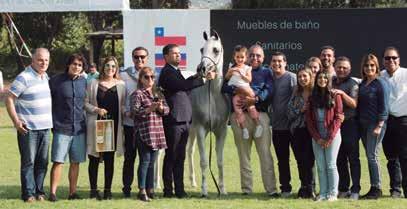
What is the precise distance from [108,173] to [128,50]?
736 cm

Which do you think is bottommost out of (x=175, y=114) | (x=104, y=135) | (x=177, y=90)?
(x=104, y=135)

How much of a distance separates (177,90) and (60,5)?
7030mm

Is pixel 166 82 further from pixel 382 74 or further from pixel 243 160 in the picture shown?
pixel 382 74

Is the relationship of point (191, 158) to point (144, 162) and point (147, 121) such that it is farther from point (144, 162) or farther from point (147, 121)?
point (147, 121)

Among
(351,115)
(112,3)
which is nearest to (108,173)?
(351,115)

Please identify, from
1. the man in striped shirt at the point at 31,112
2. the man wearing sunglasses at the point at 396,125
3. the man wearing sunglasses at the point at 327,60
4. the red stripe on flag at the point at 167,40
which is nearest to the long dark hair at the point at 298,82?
the man wearing sunglasses at the point at 327,60

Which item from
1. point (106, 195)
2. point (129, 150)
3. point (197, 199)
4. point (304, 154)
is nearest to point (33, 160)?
point (106, 195)

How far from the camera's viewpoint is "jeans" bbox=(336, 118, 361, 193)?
838 centimetres

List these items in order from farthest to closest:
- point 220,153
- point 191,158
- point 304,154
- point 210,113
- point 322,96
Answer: point 191,158 → point 220,153 → point 210,113 → point 304,154 → point 322,96

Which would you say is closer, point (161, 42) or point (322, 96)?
point (322, 96)

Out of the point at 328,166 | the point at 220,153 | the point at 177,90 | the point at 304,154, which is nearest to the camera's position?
the point at 328,166

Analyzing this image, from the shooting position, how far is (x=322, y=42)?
50.5ft

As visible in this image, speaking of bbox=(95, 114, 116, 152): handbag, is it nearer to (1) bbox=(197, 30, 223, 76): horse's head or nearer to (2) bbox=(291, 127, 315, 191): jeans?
(1) bbox=(197, 30, 223, 76): horse's head

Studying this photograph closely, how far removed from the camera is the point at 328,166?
8.17 meters
